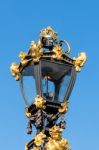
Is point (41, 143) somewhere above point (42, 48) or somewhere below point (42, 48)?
below

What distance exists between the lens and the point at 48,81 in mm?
14109

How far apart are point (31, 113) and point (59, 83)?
3.43ft

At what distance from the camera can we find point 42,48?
13.8 meters

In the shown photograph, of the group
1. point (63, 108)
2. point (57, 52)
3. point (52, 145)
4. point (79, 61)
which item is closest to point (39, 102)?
point (63, 108)

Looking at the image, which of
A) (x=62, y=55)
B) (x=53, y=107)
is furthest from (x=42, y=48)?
(x=53, y=107)

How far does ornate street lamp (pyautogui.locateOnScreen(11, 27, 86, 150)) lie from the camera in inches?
521

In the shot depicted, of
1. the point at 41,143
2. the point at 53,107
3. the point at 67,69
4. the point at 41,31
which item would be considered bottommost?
the point at 41,143

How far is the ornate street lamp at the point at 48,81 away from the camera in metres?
13.2

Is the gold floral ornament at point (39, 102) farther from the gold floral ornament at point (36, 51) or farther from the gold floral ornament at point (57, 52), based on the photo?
the gold floral ornament at point (57, 52)

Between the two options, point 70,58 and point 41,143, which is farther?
point 70,58

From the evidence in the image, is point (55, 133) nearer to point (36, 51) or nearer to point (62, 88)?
point (62, 88)

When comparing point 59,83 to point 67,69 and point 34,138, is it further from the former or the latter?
point 34,138

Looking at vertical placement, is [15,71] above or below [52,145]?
above

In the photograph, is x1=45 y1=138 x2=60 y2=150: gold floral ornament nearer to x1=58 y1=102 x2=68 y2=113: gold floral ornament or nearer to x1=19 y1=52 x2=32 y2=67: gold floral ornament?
x1=58 y1=102 x2=68 y2=113: gold floral ornament
